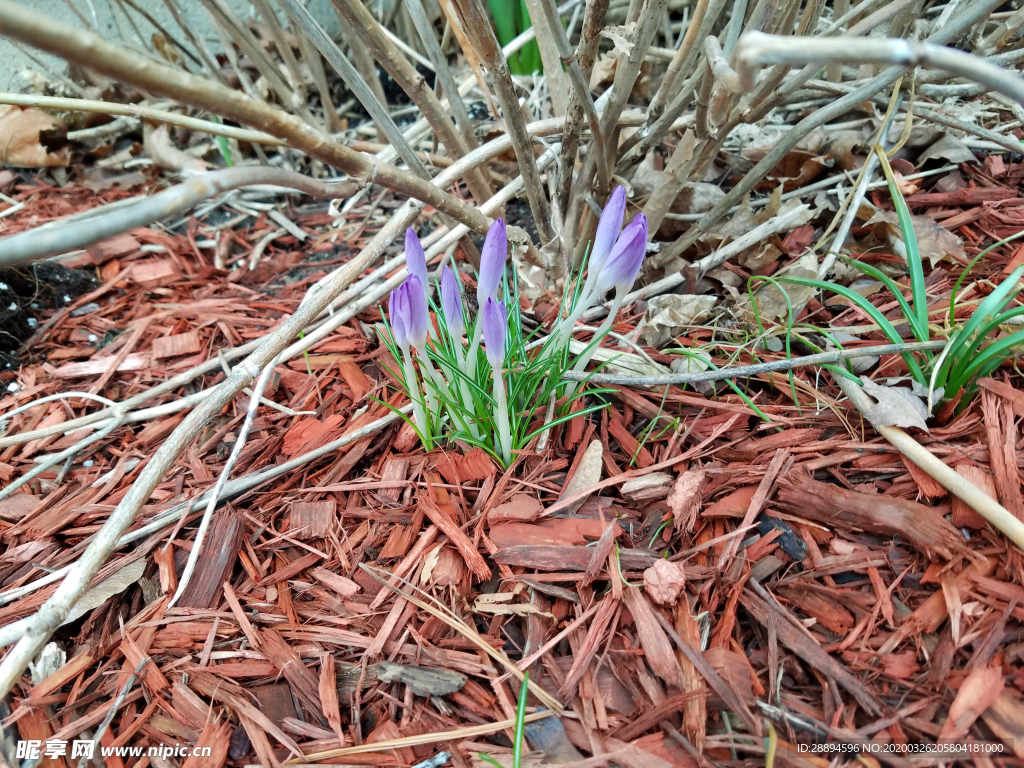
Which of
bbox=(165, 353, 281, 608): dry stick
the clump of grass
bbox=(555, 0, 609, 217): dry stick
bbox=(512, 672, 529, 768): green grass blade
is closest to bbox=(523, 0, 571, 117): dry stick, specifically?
bbox=(555, 0, 609, 217): dry stick

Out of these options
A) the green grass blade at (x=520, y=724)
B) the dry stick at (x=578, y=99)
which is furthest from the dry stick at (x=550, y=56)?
the green grass blade at (x=520, y=724)

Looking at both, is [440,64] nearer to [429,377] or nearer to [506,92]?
[506,92]

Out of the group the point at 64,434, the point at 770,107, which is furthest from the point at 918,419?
the point at 64,434

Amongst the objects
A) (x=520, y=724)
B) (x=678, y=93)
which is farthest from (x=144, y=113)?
(x=520, y=724)

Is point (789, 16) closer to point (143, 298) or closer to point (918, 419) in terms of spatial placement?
point (918, 419)

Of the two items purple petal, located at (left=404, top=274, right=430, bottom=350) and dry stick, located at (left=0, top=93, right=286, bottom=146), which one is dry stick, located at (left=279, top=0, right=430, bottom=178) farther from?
purple petal, located at (left=404, top=274, right=430, bottom=350)

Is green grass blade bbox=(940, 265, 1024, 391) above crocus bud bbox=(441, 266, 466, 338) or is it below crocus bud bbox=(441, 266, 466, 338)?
below
